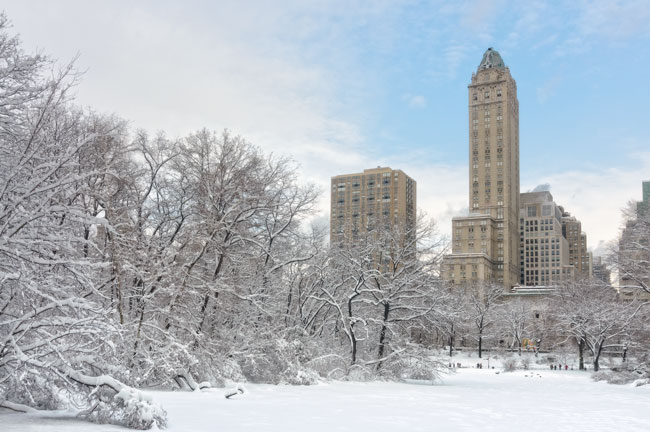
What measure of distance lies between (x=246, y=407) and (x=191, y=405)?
1330 mm

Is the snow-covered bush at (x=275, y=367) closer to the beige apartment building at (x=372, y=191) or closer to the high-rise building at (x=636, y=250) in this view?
the high-rise building at (x=636, y=250)

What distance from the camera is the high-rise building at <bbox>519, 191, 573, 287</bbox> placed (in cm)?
18975

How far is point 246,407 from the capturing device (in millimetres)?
15438

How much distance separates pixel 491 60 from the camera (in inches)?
7234

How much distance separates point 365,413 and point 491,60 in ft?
597

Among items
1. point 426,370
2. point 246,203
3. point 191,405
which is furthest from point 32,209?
point 426,370

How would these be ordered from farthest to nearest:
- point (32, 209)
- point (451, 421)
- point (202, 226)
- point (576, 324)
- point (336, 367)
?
point (576, 324) < point (336, 367) < point (202, 226) < point (451, 421) < point (32, 209)

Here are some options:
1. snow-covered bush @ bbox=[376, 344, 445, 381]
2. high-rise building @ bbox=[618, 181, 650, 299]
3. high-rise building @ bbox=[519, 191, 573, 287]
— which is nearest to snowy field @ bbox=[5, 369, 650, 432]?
snow-covered bush @ bbox=[376, 344, 445, 381]

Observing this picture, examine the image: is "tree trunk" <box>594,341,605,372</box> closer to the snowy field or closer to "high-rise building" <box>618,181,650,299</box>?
"high-rise building" <box>618,181,650,299</box>

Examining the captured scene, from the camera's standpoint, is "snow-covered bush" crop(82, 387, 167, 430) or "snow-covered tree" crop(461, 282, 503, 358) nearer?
"snow-covered bush" crop(82, 387, 167, 430)

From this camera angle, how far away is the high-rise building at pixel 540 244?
189750 millimetres

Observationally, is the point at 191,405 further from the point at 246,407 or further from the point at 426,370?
the point at 426,370

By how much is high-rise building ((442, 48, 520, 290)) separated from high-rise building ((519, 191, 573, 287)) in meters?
21.0

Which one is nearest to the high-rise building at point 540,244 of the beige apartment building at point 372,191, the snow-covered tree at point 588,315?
the beige apartment building at point 372,191
